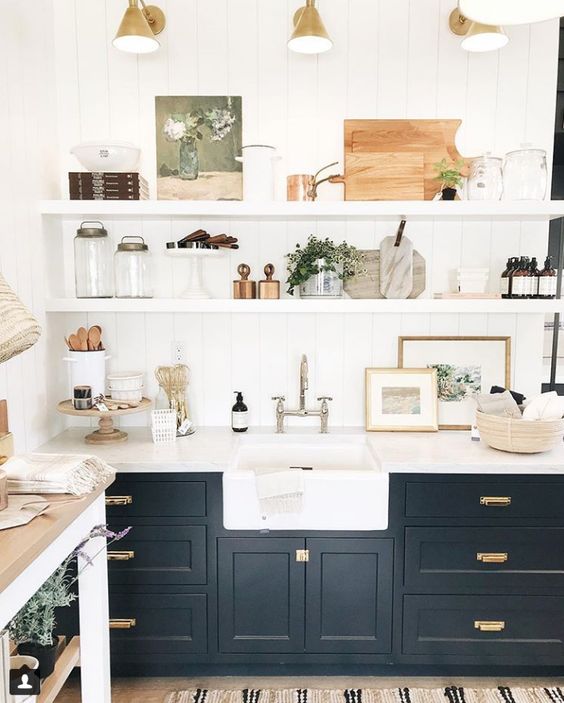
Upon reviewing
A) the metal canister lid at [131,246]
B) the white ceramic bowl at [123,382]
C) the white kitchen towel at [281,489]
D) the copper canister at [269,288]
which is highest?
the metal canister lid at [131,246]

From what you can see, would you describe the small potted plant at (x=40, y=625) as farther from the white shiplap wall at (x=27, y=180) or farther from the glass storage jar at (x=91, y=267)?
the glass storage jar at (x=91, y=267)

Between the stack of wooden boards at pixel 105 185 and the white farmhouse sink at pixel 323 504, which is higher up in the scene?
the stack of wooden boards at pixel 105 185

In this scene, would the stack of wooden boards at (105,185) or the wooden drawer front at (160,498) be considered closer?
the wooden drawer front at (160,498)

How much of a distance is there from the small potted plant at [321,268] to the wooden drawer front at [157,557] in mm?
1151

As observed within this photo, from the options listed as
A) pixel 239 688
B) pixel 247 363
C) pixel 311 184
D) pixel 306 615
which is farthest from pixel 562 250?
pixel 239 688

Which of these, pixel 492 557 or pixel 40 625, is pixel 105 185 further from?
pixel 492 557

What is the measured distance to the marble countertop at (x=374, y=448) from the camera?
2.12m

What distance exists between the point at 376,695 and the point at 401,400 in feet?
4.03

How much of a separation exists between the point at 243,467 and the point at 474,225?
5.14ft

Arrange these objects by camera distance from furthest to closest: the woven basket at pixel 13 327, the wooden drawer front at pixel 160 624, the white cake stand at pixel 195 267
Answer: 1. the white cake stand at pixel 195 267
2. the wooden drawer front at pixel 160 624
3. the woven basket at pixel 13 327

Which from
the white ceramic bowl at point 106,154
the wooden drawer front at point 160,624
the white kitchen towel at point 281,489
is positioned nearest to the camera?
the white kitchen towel at point 281,489

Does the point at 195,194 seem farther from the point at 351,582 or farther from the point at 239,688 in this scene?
the point at 239,688

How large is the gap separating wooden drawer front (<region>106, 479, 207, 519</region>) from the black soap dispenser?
49 centimetres

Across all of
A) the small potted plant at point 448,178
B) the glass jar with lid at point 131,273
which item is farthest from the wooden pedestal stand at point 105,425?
the small potted plant at point 448,178
